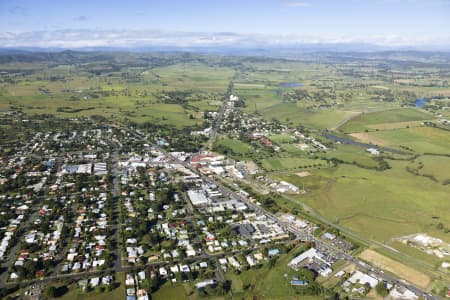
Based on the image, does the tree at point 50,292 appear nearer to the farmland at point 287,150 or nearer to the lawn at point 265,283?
the farmland at point 287,150

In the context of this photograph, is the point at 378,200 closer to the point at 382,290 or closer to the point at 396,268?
the point at 396,268

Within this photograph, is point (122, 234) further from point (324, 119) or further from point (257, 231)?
point (324, 119)

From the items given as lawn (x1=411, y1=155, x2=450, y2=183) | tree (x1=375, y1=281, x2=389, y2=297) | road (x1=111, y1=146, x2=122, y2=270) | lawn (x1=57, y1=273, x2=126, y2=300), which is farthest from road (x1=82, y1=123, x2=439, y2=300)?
lawn (x1=411, y1=155, x2=450, y2=183)

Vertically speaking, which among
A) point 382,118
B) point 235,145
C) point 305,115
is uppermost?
point 382,118


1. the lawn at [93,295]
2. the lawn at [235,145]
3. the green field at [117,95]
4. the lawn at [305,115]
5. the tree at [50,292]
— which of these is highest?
the green field at [117,95]

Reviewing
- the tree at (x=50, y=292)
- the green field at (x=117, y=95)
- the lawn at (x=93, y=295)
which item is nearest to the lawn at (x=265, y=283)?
the lawn at (x=93, y=295)

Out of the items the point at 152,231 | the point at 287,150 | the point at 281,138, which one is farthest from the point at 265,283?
the point at 281,138
